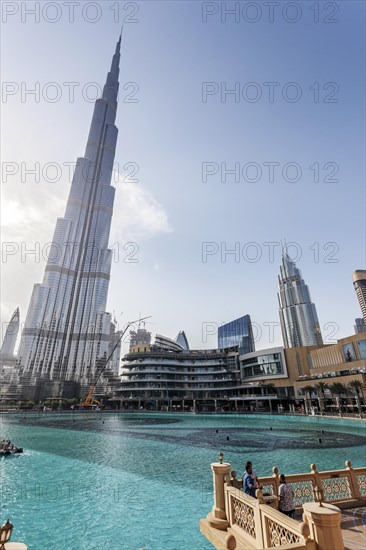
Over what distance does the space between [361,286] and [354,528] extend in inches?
8650

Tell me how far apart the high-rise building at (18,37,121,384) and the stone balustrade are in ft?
435

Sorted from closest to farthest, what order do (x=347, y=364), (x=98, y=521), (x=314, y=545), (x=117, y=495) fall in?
1. (x=314, y=545)
2. (x=98, y=521)
3. (x=117, y=495)
4. (x=347, y=364)

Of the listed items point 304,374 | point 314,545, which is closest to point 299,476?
point 314,545

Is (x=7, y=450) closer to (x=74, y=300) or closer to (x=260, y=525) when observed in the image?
(x=260, y=525)

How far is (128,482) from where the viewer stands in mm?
16766

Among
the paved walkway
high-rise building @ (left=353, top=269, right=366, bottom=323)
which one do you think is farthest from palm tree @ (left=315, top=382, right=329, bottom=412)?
high-rise building @ (left=353, top=269, right=366, bottom=323)

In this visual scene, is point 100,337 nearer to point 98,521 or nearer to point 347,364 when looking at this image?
point 347,364

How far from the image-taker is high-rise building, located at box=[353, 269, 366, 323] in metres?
185

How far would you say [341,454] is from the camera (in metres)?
23.4

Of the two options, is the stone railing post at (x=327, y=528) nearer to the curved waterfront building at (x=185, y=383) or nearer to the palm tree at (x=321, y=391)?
the palm tree at (x=321, y=391)

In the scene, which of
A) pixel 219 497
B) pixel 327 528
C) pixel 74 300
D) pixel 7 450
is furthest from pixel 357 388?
pixel 74 300

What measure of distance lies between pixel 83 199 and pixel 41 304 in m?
75.0

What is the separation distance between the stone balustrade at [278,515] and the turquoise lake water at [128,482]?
3146 millimetres

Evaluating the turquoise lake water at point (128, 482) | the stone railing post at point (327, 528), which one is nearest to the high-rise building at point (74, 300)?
the turquoise lake water at point (128, 482)
